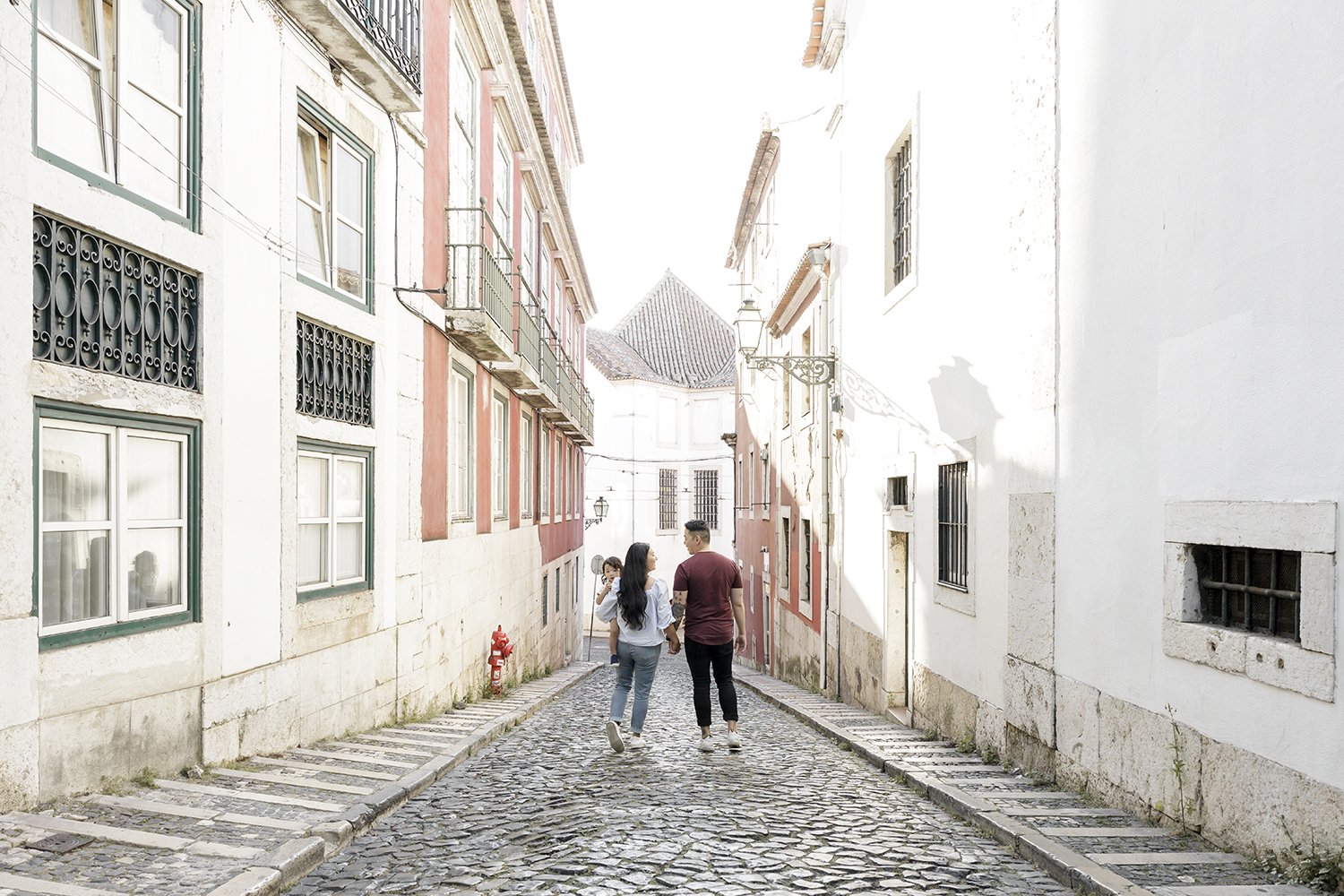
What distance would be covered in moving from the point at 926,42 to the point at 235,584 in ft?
24.3

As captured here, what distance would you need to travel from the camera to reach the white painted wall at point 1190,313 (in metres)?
4.46

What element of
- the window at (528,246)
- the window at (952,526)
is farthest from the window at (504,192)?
the window at (952,526)

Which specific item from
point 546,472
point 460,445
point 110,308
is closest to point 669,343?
point 546,472

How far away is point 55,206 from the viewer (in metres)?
5.38

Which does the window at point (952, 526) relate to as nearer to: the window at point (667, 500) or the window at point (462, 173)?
the window at point (462, 173)

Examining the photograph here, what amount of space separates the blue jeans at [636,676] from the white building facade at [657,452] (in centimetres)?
3322

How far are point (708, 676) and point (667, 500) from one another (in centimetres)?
3518

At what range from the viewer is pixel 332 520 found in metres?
8.66

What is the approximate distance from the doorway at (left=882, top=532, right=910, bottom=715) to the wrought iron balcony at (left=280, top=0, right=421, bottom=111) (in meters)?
6.09

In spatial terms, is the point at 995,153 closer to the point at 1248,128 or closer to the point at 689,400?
the point at 1248,128

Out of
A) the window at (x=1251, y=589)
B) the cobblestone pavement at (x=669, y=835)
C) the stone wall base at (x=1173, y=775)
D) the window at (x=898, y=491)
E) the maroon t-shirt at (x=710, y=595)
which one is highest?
the window at (x=898, y=491)

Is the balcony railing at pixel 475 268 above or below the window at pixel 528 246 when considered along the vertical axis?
below

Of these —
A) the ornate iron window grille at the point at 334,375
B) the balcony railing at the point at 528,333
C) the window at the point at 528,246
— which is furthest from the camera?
the window at the point at 528,246

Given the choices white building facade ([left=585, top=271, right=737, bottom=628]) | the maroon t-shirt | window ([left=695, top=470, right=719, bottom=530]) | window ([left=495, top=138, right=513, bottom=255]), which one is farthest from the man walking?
window ([left=695, top=470, right=719, bottom=530])
